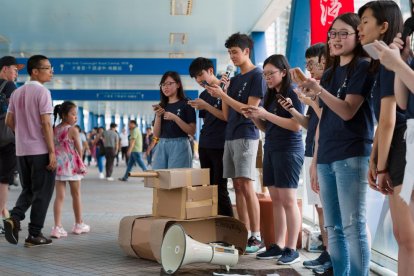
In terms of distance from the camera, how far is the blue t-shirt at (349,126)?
286cm

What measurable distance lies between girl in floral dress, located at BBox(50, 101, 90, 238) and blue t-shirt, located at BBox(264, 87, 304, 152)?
2.19 meters

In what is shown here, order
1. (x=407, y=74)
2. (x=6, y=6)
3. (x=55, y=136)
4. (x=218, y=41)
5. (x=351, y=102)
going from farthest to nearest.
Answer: (x=218, y=41) < (x=6, y=6) < (x=55, y=136) < (x=351, y=102) < (x=407, y=74)

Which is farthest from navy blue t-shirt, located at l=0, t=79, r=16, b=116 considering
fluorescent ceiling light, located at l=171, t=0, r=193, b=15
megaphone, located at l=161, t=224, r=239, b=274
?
fluorescent ceiling light, located at l=171, t=0, r=193, b=15

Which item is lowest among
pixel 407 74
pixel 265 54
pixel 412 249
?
pixel 412 249

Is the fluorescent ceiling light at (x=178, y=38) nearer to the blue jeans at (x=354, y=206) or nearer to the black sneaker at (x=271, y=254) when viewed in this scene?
the black sneaker at (x=271, y=254)

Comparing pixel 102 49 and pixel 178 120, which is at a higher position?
pixel 102 49

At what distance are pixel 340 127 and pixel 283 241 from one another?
5.98ft

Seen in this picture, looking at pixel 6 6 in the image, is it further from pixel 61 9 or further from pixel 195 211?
pixel 195 211

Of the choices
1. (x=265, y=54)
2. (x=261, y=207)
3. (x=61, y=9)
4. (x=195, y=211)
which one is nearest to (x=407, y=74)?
(x=195, y=211)

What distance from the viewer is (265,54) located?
13.0 meters

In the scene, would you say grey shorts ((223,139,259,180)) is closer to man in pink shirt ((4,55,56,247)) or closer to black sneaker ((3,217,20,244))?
man in pink shirt ((4,55,56,247))

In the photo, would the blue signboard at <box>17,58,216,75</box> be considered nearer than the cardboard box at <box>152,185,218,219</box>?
No

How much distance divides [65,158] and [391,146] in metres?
3.96

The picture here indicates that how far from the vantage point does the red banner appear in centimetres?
454
